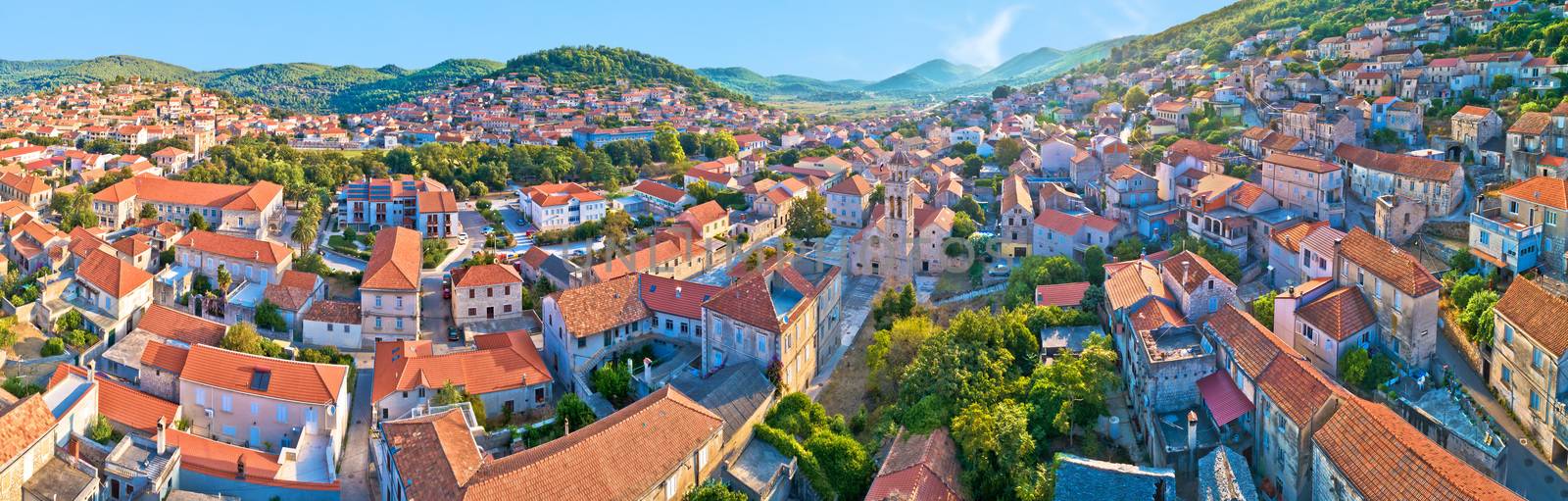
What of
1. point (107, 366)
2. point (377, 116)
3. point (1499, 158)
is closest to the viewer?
point (107, 366)

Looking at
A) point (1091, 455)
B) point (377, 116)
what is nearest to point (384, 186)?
point (1091, 455)

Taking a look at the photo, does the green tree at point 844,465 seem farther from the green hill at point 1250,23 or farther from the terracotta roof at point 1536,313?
the green hill at point 1250,23

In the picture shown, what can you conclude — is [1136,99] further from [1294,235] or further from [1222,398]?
[1222,398]

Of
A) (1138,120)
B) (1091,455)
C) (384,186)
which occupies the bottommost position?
(1091,455)

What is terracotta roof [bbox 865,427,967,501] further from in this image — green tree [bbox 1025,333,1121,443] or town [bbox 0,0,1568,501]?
green tree [bbox 1025,333,1121,443]

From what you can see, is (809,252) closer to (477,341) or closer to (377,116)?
(477,341)

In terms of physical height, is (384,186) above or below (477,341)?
above

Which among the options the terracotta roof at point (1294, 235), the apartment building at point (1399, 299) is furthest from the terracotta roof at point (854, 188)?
the apartment building at point (1399, 299)
